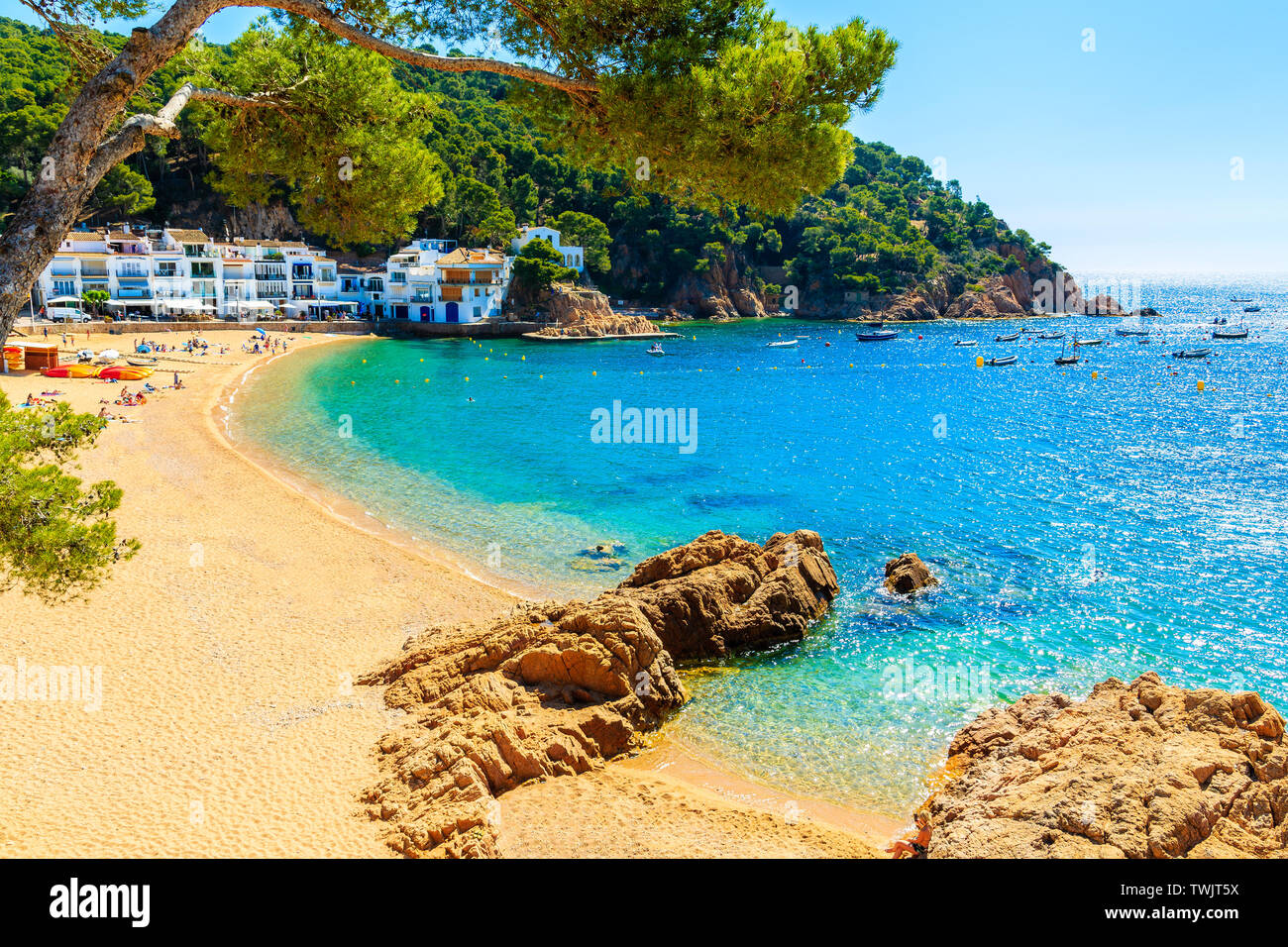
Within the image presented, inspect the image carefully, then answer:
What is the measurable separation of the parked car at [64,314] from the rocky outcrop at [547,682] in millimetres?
59485

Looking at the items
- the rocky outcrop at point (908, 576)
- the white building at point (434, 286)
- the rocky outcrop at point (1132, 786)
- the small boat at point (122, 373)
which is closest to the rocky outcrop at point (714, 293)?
the white building at point (434, 286)

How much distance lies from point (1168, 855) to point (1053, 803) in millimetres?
1159

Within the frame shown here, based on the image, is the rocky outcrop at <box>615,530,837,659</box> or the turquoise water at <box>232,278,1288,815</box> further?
the rocky outcrop at <box>615,530,837,659</box>

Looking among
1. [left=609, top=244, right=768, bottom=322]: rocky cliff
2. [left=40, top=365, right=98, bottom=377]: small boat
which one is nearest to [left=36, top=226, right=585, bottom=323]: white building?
[left=609, top=244, right=768, bottom=322]: rocky cliff

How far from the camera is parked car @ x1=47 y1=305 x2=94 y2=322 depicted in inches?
2290

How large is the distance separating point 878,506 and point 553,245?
244 feet

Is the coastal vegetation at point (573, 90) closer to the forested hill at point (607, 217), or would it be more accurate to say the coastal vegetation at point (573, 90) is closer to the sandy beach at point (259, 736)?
the sandy beach at point (259, 736)

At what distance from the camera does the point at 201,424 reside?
33.9 metres

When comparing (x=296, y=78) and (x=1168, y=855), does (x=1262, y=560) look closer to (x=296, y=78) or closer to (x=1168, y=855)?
(x=1168, y=855)

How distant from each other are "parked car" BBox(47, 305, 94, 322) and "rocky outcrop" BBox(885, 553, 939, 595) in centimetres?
6239

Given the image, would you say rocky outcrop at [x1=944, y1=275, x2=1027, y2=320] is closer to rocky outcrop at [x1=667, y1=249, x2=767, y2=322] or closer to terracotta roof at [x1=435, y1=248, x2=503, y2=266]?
rocky outcrop at [x1=667, y1=249, x2=767, y2=322]

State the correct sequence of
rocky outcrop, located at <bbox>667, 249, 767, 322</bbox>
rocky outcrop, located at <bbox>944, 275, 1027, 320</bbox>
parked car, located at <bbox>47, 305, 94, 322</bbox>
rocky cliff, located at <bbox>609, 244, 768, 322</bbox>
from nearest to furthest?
parked car, located at <bbox>47, 305, 94, 322</bbox> → rocky cliff, located at <bbox>609, 244, 768, 322</bbox> → rocky outcrop, located at <bbox>667, 249, 767, 322</bbox> → rocky outcrop, located at <bbox>944, 275, 1027, 320</bbox>

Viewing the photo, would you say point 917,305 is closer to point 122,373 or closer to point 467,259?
point 467,259

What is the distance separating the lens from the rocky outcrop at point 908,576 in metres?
18.3
